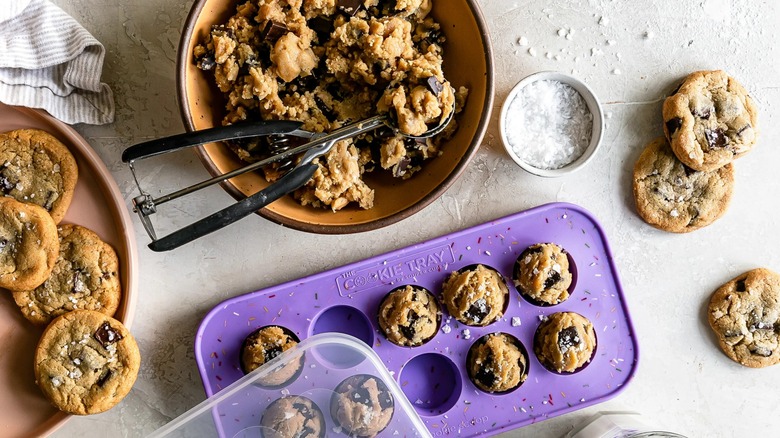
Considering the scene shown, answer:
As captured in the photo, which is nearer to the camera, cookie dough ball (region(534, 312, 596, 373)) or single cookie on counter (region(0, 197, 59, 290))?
single cookie on counter (region(0, 197, 59, 290))

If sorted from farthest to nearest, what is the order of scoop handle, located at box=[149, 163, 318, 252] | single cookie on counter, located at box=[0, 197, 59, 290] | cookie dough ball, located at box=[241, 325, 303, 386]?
cookie dough ball, located at box=[241, 325, 303, 386]
single cookie on counter, located at box=[0, 197, 59, 290]
scoop handle, located at box=[149, 163, 318, 252]

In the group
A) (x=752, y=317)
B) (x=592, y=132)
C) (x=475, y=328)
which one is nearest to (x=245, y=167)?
(x=475, y=328)

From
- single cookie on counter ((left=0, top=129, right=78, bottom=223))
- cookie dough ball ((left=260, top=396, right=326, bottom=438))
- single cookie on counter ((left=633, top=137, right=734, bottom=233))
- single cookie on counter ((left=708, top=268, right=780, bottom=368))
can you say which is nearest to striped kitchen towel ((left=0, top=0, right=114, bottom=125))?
single cookie on counter ((left=0, top=129, right=78, bottom=223))

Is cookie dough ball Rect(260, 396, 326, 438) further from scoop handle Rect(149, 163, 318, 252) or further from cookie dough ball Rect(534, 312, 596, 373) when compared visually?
cookie dough ball Rect(534, 312, 596, 373)

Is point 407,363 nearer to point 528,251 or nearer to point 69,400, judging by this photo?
point 528,251

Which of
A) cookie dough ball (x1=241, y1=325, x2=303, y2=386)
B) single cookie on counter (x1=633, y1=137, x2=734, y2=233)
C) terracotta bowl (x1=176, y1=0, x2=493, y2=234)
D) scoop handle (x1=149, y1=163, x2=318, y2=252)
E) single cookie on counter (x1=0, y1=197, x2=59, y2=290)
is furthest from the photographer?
single cookie on counter (x1=633, y1=137, x2=734, y2=233)

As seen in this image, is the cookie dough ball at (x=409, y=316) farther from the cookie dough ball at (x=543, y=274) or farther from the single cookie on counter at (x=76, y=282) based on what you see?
the single cookie on counter at (x=76, y=282)

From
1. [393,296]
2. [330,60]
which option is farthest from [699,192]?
[330,60]

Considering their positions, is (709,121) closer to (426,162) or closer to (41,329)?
(426,162)
